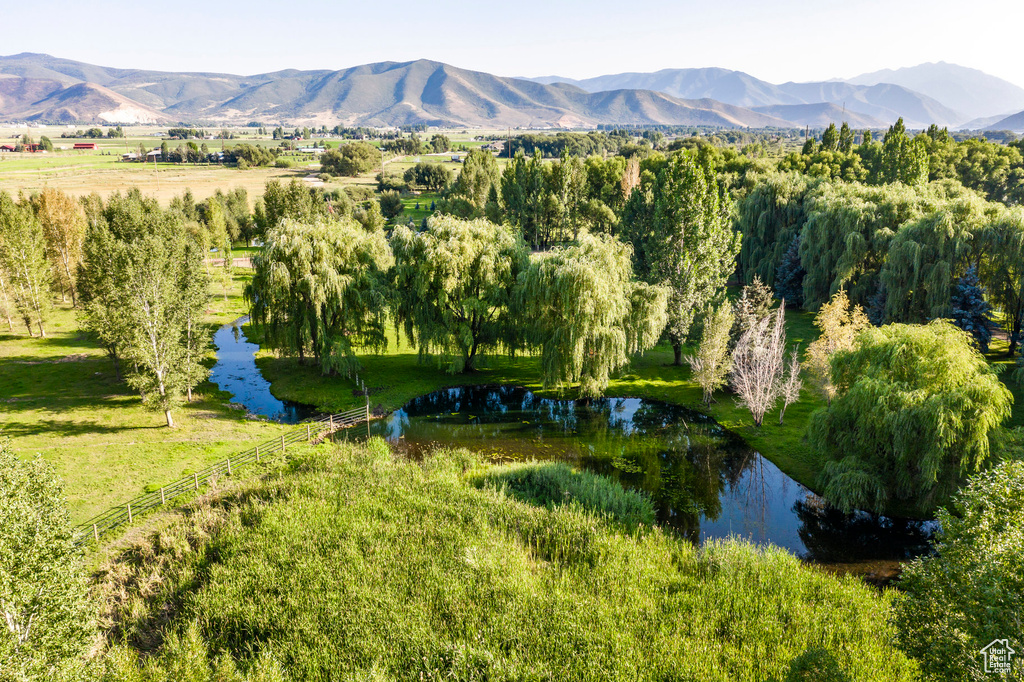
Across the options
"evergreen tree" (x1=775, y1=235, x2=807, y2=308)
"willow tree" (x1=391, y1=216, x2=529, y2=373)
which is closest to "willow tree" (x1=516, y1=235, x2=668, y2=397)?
"willow tree" (x1=391, y1=216, x2=529, y2=373)

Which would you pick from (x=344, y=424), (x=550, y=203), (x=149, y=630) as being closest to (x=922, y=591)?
(x=149, y=630)

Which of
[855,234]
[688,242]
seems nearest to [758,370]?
[688,242]

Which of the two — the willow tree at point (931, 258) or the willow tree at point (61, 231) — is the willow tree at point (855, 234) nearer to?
the willow tree at point (931, 258)

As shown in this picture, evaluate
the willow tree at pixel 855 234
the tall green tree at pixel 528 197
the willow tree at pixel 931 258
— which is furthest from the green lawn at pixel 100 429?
the tall green tree at pixel 528 197

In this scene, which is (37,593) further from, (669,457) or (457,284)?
(457,284)

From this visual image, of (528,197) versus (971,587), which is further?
(528,197)

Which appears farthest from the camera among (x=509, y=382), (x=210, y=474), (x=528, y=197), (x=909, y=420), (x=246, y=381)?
(x=528, y=197)
